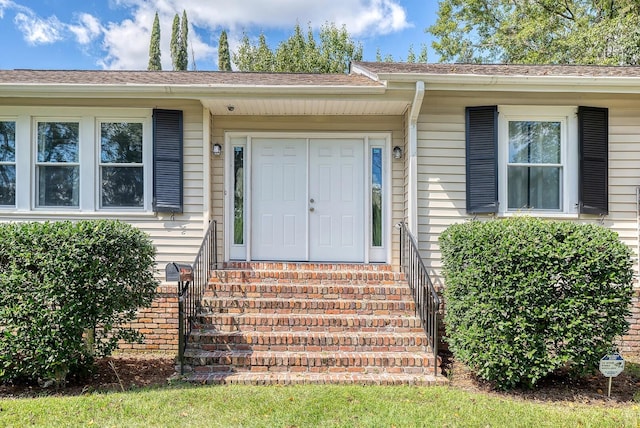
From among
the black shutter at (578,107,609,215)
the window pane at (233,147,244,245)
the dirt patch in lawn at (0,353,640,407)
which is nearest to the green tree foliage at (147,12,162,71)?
the window pane at (233,147,244,245)

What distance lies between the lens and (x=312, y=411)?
345 cm

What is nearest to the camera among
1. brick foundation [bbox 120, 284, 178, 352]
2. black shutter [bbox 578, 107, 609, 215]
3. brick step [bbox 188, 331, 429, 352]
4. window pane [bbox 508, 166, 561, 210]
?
brick step [bbox 188, 331, 429, 352]

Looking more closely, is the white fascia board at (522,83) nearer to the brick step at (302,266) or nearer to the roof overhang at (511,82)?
the roof overhang at (511,82)

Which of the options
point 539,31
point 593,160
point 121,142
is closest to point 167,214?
point 121,142

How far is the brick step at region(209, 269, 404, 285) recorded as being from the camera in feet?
17.9

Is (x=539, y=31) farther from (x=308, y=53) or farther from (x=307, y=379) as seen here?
(x=307, y=379)

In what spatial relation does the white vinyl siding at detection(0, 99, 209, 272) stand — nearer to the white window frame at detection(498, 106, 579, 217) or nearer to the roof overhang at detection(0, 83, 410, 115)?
the roof overhang at detection(0, 83, 410, 115)

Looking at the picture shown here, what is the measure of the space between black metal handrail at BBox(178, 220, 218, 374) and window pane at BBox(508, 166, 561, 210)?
419cm

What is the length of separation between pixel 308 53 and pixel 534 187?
1587cm

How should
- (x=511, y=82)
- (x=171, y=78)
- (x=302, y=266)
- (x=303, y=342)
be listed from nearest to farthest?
1. (x=303, y=342)
2. (x=511, y=82)
3. (x=302, y=266)
4. (x=171, y=78)

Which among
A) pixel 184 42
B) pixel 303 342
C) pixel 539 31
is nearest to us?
pixel 303 342

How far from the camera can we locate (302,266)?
18.8 feet

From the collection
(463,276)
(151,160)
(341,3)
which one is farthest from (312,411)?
(341,3)

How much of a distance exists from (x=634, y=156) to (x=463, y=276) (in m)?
3.49
